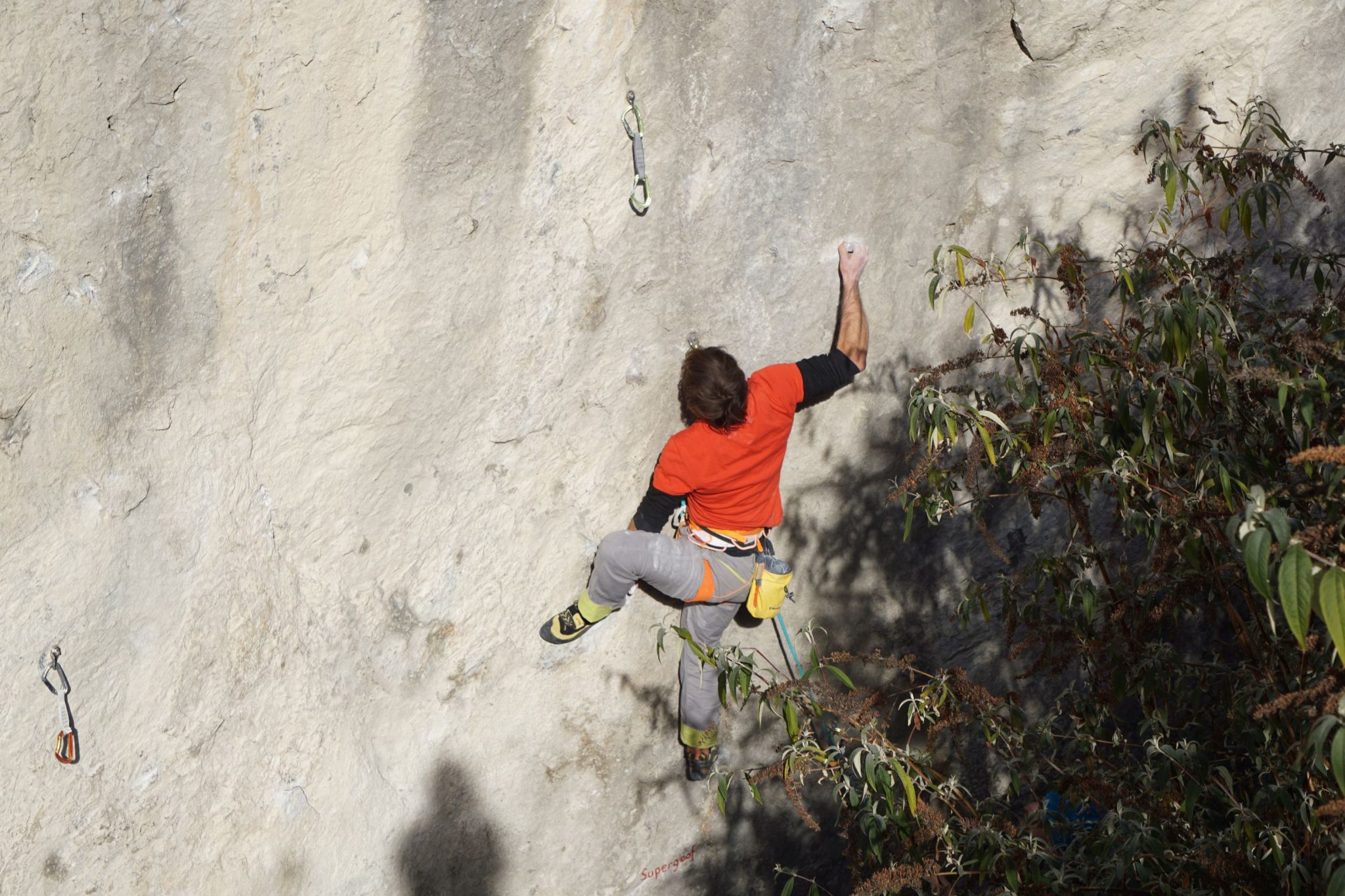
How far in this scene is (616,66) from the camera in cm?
359

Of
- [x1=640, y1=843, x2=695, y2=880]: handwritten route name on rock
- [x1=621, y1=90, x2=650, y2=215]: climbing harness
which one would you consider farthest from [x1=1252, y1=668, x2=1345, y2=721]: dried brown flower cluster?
[x1=640, y1=843, x2=695, y2=880]: handwritten route name on rock

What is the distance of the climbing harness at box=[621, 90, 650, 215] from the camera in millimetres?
3629

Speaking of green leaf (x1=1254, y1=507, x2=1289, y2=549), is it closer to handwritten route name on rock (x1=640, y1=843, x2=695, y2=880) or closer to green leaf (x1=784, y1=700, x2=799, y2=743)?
green leaf (x1=784, y1=700, x2=799, y2=743)

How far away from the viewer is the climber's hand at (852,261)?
12.8 ft

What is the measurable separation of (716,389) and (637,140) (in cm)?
88

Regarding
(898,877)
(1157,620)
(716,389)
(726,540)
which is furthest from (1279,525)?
(726,540)

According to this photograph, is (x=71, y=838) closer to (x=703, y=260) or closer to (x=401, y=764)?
(x=401, y=764)

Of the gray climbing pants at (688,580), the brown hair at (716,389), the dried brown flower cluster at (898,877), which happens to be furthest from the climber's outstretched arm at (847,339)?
the dried brown flower cluster at (898,877)

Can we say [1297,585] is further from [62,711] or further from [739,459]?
[62,711]

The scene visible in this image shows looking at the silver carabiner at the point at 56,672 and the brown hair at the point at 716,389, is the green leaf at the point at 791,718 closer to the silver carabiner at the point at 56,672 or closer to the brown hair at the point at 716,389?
the brown hair at the point at 716,389

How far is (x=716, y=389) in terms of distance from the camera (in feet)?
11.7

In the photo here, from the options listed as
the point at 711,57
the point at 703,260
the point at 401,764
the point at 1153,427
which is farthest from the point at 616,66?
the point at 401,764

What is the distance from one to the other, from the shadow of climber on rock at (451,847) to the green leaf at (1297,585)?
9.44 feet

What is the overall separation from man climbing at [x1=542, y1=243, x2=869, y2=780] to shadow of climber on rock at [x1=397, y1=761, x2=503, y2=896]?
0.63 metres
